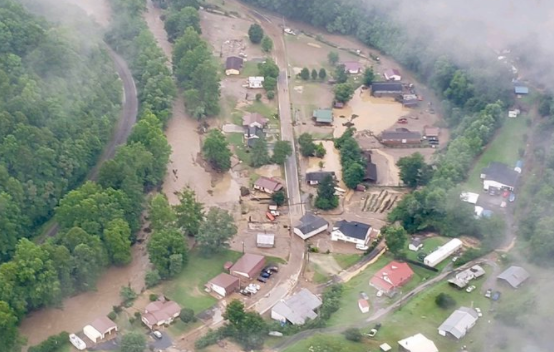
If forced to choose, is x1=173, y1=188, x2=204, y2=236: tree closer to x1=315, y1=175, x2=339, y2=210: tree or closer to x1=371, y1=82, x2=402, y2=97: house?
x1=315, y1=175, x2=339, y2=210: tree

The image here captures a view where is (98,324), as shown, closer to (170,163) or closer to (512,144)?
(170,163)

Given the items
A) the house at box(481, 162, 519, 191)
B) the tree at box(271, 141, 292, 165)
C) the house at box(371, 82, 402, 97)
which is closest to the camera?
the house at box(481, 162, 519, 191)

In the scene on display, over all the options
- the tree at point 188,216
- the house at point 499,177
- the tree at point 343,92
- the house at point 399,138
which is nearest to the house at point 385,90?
the tree at point 343,92

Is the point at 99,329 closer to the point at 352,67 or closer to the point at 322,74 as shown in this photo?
the point at 322,74

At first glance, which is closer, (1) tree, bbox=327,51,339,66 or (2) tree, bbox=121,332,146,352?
(2) tree, bbox=121,332,146,352

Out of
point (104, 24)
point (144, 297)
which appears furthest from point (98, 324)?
point (104, 24)

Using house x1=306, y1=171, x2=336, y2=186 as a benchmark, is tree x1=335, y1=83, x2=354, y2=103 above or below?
above

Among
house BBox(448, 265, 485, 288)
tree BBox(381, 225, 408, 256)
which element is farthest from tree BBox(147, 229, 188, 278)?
house BBox(448, 265, 485, 288)
